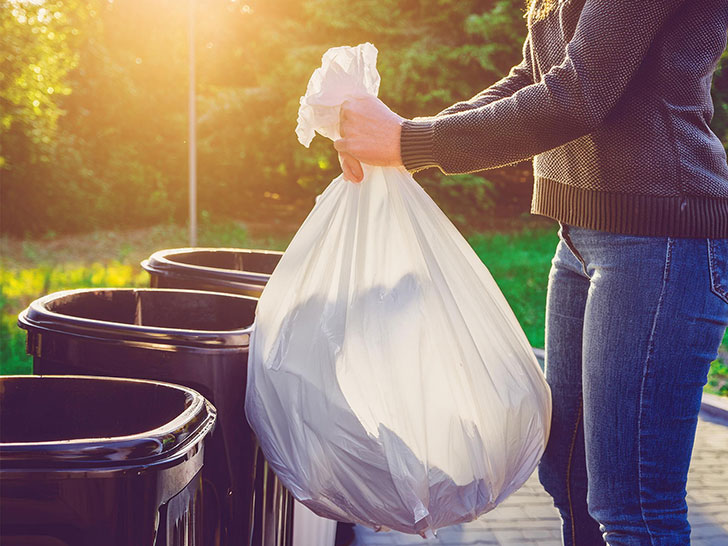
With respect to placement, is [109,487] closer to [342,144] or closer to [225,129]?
[342,144]

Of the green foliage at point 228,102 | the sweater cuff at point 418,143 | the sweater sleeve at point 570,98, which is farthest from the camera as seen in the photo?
the green foliage at point 228,102

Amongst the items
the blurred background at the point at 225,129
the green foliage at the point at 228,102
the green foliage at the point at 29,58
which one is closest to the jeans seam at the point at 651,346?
the green foliage at the point at 29,58

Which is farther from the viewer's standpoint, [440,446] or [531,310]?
[531,310]

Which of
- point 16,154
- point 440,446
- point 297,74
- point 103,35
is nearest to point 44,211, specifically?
point 16,154

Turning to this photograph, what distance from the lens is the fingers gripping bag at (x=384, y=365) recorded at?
1.53 meters

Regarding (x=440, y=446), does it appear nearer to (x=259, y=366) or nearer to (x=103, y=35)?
(x=259, y=366)

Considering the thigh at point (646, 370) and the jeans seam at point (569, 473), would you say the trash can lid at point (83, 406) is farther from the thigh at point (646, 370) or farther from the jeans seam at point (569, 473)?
the jeans seam at point (569, 473)

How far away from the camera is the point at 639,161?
4.84 feet

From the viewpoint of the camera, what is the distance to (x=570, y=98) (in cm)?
140

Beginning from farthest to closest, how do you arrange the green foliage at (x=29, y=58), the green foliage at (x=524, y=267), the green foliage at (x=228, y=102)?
1. the green foliage at (x=228, y=102)
2. the green foliage at (x=524, y=267)
3. the green foliage at (x=29, y=58)

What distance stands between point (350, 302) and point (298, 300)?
128 millimetres

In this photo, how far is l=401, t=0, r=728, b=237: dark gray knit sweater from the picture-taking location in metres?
1.39

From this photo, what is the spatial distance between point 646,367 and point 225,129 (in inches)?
621

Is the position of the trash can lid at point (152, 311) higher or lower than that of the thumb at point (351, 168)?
lower
